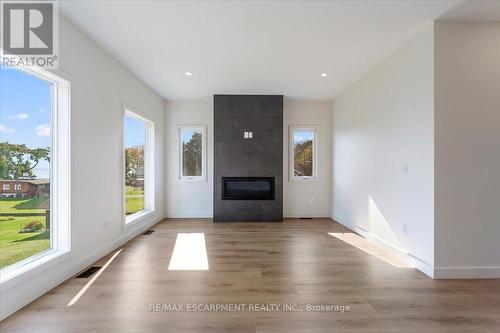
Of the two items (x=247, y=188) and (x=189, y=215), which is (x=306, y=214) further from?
(x=189, y=215)

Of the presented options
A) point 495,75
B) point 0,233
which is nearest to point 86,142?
point 0,233

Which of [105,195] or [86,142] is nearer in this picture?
[86,142]

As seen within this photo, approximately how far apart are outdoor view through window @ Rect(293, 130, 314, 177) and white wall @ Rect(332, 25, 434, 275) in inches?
47.4

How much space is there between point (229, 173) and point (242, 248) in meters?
2.34

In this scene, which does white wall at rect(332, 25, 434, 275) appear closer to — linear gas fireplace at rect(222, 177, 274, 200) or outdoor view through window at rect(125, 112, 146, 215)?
linear gas fireplace at rect(222, 177, 274, 200)

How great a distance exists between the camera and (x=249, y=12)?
8.83ft

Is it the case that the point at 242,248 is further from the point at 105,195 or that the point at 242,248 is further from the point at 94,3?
the point at 94,3

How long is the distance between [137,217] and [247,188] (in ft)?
7.78

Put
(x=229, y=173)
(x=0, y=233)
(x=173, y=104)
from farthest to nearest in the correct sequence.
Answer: (x=173, y=104) < (x=229, y=173) < (x=0, y=233)

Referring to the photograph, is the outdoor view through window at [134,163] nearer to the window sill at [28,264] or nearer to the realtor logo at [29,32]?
the window sill at [28,264]

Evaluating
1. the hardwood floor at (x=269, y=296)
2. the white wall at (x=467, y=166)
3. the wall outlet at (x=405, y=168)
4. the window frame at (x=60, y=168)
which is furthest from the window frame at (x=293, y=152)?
the window frame at (x=60, y=168)

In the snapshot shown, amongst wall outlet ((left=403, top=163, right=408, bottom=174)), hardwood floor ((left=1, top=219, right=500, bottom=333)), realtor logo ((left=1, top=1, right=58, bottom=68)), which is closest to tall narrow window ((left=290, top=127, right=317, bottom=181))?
hardwood floor ((left=1, top=219, right=500, bottom=333))

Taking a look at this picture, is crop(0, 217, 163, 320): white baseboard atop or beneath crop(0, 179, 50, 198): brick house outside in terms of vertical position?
beneath

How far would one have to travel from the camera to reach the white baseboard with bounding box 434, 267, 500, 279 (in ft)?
9.27
